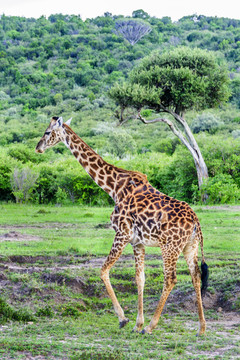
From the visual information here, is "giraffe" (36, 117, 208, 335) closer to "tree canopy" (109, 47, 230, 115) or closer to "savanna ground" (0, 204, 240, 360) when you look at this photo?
"savanna ground" (0, 204, 240, 360)

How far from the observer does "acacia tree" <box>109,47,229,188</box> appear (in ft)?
71.4

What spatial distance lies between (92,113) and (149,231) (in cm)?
5614

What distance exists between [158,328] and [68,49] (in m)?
84.9

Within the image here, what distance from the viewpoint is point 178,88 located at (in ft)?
74.1

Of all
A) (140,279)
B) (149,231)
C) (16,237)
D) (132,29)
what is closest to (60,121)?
(149,231)

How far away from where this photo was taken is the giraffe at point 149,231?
607cm

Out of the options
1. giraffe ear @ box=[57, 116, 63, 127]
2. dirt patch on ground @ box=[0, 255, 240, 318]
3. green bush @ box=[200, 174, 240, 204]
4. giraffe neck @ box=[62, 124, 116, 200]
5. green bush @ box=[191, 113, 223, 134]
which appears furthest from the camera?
green bush @ box=[191, 113, 223, 134]

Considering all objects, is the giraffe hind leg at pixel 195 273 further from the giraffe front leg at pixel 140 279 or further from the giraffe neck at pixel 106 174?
the giraffe neck at pixel 106 174

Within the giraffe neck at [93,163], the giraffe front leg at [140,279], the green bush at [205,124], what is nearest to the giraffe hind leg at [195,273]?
the giraffe front leg at [140,279]

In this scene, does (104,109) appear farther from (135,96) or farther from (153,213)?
(153,213)

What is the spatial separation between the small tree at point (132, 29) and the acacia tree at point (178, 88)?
7267 cm

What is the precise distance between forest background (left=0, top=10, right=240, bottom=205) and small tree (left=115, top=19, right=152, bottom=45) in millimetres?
1032

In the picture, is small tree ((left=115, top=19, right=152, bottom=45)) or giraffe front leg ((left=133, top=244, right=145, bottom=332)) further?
small tree ((left=115, top=19, right=152, bottom=45))

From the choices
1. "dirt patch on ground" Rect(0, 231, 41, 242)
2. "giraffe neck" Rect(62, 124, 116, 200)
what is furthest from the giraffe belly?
"dirt patch on ground" Rect(0, 231, 41, 242)
